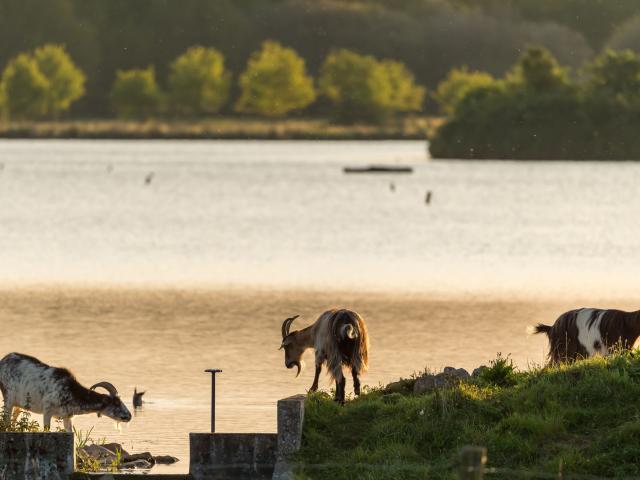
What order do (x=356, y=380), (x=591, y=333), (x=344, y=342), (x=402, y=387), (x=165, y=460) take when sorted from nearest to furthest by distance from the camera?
(x=344, y=342)
(x=356, y=380)
(x=402, y=387)
(x=165, y=460)
(x=591, y=333)

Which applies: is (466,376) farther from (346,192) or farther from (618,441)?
(346,192)

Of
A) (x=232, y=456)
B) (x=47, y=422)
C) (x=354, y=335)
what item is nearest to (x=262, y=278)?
(x=354, y=335)

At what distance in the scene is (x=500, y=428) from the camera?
20.6 m

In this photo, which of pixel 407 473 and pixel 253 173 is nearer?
pixel 407 473

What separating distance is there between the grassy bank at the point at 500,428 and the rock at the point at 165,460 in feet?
12.5

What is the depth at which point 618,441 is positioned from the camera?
19.9 metres

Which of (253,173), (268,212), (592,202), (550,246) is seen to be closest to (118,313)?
(550,246)

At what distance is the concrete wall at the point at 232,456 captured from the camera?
68.4 feet

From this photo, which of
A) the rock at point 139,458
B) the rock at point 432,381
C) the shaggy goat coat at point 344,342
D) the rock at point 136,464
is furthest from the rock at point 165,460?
the rock at point 432,381

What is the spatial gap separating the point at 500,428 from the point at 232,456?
322cm

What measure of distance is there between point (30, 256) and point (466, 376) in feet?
163

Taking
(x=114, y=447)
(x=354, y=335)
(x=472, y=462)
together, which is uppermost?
(x=354, y=335)

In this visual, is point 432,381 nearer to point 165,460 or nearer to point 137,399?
point 165,460

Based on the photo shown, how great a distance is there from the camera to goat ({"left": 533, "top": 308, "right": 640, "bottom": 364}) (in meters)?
25.2
